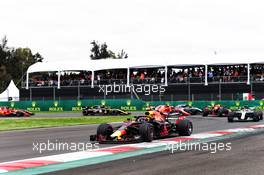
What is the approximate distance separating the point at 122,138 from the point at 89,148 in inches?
52.3

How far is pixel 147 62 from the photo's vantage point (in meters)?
56.0

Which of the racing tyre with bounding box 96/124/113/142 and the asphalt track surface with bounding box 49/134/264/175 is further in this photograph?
the racing tyre with bounding box 96/124/113/142

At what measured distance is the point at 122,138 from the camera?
14453 mm

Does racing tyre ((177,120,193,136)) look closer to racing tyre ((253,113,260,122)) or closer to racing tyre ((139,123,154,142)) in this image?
racing tyre ((139,123,154,142))

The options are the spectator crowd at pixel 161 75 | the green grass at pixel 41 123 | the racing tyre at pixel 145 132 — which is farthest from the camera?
the spectator crowd at pixel 161 75

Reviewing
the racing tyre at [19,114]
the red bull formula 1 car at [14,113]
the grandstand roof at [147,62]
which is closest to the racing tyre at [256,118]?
the red bull formula 1 car at [14,113]

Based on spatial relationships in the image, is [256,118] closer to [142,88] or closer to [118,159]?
[118,159]

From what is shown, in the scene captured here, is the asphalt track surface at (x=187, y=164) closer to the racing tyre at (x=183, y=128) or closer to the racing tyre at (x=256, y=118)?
the racing tyre at (x=183, y=128)

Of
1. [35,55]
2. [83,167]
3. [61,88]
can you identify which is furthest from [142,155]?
[35,55]

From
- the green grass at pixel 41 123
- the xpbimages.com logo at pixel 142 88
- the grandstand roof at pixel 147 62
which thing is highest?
the grandstand roof at pixel 147 62

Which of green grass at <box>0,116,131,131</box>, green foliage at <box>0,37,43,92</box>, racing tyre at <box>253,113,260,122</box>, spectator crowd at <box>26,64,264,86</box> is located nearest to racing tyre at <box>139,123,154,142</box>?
green grass at <box>0,116,131,131</box>

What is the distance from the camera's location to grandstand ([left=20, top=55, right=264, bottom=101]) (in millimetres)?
49688

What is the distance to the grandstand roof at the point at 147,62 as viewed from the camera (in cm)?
5181

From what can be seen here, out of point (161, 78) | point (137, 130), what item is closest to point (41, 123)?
point (137, 130)
